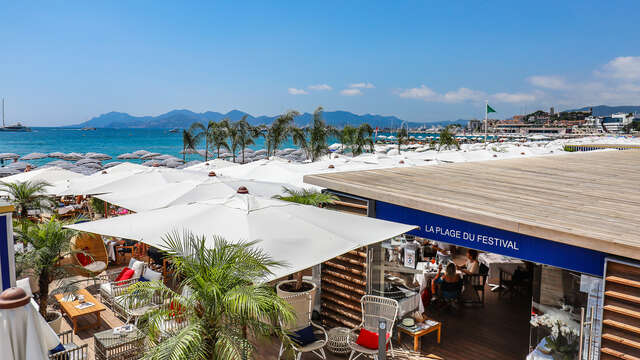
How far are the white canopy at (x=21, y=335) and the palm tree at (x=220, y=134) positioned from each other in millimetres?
Answer: 26997

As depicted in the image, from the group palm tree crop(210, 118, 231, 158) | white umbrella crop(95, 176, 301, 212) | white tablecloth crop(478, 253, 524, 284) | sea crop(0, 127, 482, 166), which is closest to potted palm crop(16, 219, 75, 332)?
white umbrella crop(95, 176, 301, 212)

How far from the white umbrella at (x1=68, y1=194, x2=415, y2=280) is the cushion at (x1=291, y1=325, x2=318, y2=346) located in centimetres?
180

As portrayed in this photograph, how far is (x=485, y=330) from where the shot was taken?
718cm

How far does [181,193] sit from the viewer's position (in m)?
8.90

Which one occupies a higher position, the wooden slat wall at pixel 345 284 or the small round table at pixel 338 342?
the wooden slat wall at pixel 345 284

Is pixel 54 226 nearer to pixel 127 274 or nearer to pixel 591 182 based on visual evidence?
pixel 127 274

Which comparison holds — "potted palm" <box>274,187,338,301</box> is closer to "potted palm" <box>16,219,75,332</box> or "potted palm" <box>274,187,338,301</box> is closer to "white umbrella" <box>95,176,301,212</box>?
"white umbrella" <box>95,176,301,212</box>

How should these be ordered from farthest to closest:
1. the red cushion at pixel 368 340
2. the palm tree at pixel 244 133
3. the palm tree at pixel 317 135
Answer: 1. the palm tree at pixel 244 133
2. the palm tree at pixel 317 135
3. the red cushion at pixel 368 340

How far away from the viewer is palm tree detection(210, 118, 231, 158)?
29.5 meters

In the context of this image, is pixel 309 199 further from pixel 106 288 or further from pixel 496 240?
pixel 106 288

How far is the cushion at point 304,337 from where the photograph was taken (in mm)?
5738

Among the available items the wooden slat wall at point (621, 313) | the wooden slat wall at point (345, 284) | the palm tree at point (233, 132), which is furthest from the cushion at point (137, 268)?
the palm tree at point (233, 132)

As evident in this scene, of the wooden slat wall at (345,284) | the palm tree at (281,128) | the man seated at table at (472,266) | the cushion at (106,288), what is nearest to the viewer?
the wooden slat wall at (345,284)

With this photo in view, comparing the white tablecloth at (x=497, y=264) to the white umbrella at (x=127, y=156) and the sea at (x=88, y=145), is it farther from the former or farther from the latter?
the sea at (x=88, y=145)
